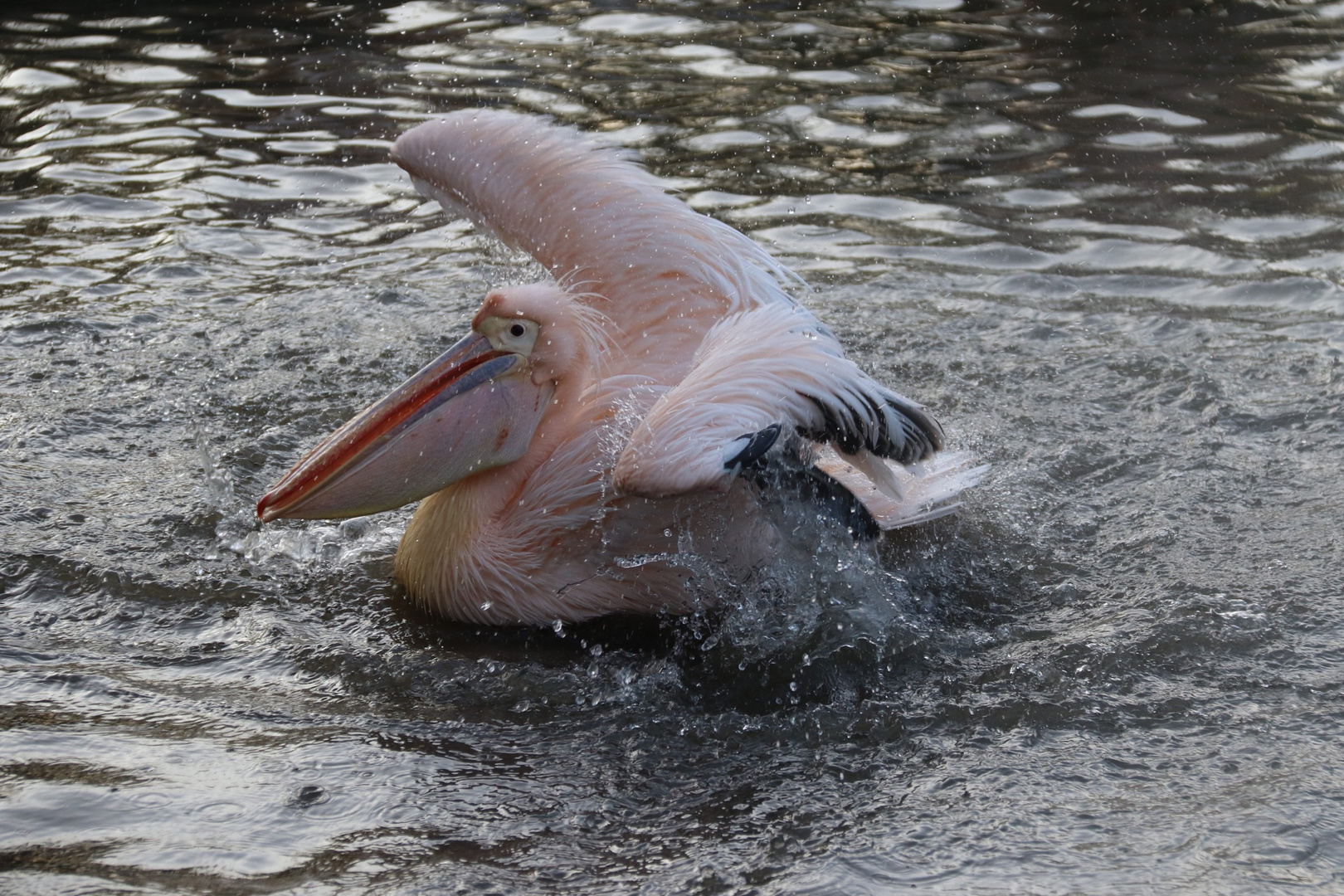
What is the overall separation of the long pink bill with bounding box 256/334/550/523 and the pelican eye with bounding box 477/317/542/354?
0.07 feet

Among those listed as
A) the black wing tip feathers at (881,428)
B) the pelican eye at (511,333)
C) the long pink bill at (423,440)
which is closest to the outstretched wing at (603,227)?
the pelican eye at (511,333)

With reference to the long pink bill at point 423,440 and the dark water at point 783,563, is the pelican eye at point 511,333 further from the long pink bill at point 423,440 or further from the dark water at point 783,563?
the dark water at point 783,563

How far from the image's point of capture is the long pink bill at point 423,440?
341 centimetres

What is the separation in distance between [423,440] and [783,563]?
932 mm

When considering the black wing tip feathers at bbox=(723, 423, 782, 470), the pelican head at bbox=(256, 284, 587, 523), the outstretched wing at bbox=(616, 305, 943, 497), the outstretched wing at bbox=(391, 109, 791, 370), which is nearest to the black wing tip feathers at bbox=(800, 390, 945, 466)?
the outstretched wing at bbox=(616, 305, 943, 497)

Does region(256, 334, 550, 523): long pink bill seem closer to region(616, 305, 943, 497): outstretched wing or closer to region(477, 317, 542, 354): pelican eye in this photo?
region(477, 317, 542, 354): pelican eye

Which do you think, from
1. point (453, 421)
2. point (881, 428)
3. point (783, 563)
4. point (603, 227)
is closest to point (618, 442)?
point (453, 421)

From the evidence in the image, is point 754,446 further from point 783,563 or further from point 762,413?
point 783,563

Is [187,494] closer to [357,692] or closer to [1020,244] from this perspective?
[357,692]

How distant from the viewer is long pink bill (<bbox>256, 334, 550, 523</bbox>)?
3.41 meters

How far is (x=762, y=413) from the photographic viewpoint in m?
3.10

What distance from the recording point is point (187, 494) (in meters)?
4.12

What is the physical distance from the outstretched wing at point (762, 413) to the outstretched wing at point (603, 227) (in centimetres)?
41

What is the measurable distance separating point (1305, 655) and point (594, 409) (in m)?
1.75
